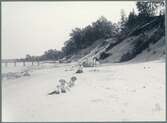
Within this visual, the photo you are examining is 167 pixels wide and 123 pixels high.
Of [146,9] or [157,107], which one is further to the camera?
[146,9]

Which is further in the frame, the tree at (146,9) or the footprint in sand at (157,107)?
the tree at (146,9)

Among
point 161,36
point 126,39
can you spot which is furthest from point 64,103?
point 126,39

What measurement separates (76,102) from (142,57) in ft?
67.7

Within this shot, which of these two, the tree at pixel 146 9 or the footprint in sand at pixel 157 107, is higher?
the tree at pixel 146 9

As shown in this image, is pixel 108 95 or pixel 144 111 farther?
pixel 108 95

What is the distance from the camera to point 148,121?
614 centimetres

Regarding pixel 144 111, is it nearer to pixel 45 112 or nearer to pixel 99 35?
pixel 45 112

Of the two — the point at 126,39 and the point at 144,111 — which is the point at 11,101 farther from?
the point at 126,39

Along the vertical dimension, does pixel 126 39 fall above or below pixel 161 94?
above

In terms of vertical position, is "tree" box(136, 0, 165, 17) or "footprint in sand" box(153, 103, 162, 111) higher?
"tree" box(136, 0, 165, 17)

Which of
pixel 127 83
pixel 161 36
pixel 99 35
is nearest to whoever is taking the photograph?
pixel 127 83

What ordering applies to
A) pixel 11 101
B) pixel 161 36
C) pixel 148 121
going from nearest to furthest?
pixel 148 121 → pixel 11 101 → pixel 161 36

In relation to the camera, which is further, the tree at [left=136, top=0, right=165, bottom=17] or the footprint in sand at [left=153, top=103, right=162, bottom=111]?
the tree at [left=136, top=0, right=165, bottom=17]

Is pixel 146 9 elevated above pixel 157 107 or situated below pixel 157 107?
above
